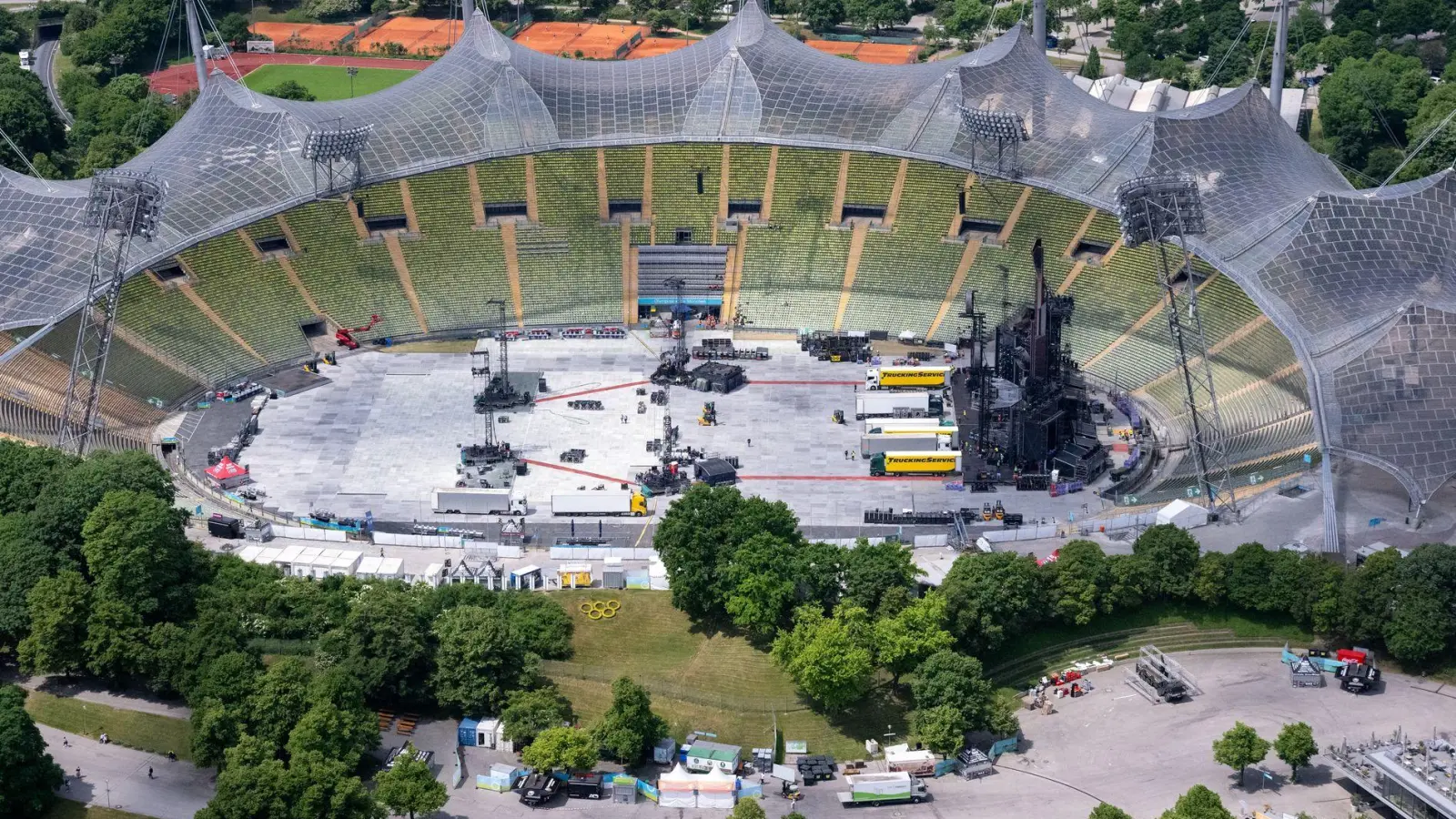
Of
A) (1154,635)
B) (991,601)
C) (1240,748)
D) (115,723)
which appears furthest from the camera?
(1154,635)

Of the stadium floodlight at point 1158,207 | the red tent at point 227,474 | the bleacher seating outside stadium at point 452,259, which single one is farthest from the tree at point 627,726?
the bleacher seating outside stadium at point 452,259

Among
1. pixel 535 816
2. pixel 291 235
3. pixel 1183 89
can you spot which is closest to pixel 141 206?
pixel 291 235

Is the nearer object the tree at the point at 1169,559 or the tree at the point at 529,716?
the tree at the point at 529,716

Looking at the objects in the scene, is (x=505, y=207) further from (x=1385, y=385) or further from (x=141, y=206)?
(x=1385, y=385)

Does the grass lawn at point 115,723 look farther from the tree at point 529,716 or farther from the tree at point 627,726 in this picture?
the tree at point 627,726

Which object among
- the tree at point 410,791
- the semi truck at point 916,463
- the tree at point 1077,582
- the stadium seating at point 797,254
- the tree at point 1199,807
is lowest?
the tree at point 1199,807

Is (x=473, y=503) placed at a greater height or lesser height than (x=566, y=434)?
lesser

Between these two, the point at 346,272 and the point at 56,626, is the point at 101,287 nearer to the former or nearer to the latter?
the point at 346,272

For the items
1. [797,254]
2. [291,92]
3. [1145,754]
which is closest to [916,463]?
[797,254]
